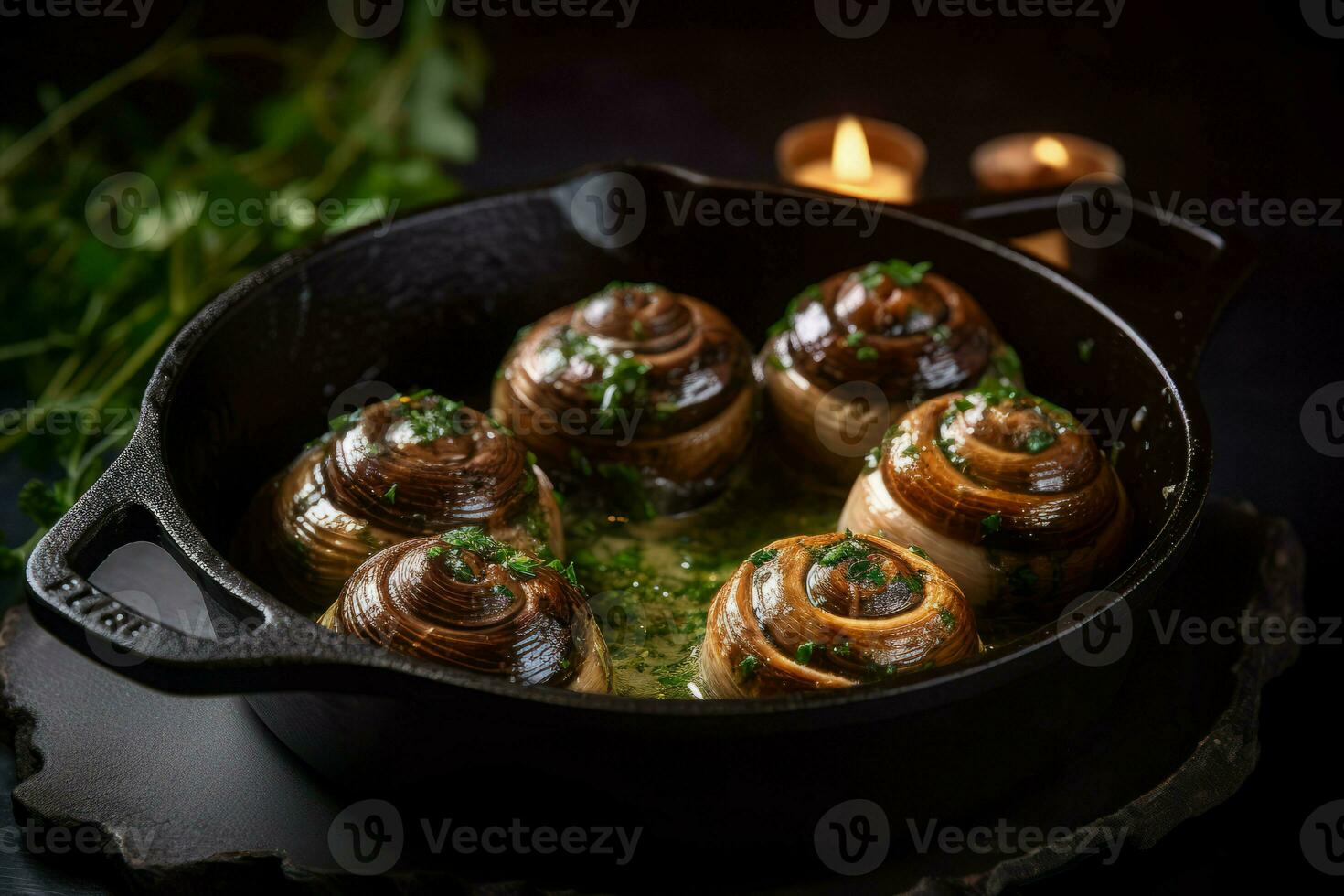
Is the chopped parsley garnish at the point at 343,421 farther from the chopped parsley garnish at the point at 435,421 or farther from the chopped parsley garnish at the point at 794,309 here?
the chopped parsley garnish at the point at 794,309

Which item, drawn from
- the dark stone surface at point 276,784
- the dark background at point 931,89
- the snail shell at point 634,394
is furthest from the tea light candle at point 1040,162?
the dark stone surface at point 276,784

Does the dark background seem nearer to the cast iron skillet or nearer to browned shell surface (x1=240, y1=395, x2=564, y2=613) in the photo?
the cast iron skillet

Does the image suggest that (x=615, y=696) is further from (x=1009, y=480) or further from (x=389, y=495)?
(x=1009, y=480)

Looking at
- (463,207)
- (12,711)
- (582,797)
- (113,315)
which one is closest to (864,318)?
(463,207)

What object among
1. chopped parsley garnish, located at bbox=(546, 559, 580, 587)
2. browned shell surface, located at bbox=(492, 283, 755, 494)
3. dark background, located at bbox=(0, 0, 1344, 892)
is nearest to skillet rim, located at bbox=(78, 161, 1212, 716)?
chopped parsley garnish, located at bbox=(546, 559, 580, 587)

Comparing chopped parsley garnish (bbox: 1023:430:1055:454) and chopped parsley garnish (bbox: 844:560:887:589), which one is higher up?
chopped parsley garnish (bbox: 1023:430:1055:454)

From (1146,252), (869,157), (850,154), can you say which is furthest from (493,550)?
(869,157)
